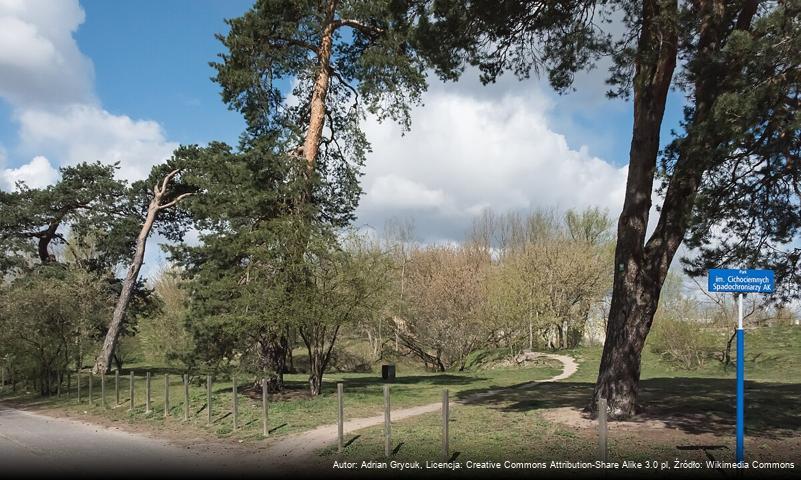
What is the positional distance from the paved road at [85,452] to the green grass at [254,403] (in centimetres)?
145

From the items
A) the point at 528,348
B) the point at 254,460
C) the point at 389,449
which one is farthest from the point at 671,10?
the point at 528,348

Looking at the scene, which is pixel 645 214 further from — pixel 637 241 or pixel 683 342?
pixel 683 342

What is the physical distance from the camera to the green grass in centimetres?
1376

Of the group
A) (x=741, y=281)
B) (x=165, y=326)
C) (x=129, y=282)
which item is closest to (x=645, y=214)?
(x=741, y=281)

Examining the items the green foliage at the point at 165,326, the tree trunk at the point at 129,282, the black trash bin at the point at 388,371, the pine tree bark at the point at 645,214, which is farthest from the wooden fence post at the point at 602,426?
the tree trunk at the point at 129,282

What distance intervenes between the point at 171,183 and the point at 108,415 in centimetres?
1904

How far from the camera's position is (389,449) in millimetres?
9547

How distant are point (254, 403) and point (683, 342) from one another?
20.8 meters

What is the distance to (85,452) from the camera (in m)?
11.0

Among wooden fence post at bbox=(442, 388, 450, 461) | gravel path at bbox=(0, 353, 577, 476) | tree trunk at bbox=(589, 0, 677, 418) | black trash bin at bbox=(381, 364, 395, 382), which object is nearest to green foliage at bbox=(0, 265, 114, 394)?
gravel path at bbox=(0, 353, 577, 476)

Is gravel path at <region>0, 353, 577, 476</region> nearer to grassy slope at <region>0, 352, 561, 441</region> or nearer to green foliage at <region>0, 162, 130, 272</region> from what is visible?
grassy slope at <region>0, 352, 561, 441</region>

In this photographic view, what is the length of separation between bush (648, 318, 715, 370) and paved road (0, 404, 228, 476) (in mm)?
23116

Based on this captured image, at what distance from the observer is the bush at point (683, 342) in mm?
27484

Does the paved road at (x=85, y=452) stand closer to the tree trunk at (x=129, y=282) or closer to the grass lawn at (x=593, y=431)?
the grass lawn at (x=593, y=431)
